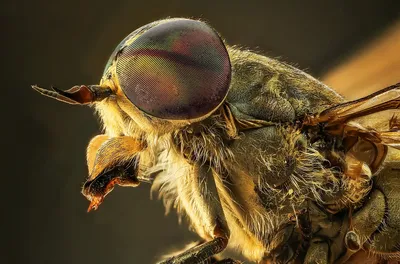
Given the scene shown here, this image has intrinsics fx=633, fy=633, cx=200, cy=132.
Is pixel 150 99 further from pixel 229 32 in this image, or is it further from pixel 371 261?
pixel 229 32

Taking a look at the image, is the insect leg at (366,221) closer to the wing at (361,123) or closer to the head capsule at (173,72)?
the wing at (361,123)

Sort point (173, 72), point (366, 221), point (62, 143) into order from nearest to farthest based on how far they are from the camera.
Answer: point (173, 72)
point (366, 221)
point (62, 143)

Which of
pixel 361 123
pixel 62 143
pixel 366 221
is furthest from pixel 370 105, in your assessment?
pixel 62 143

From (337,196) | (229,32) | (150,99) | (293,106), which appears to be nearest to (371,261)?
(337,196)

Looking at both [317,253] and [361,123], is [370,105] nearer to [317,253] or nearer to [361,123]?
[361,123]

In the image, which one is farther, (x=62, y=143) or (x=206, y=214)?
(x=62, y=143)

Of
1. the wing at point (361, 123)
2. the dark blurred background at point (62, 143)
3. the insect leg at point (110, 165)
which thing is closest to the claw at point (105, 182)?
the insect leg at point (110, 165)

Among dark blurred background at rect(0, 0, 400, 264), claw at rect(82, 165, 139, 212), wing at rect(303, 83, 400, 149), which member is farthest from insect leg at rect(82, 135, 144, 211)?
dark blurred background at rect(0, 0, 400, 264)
